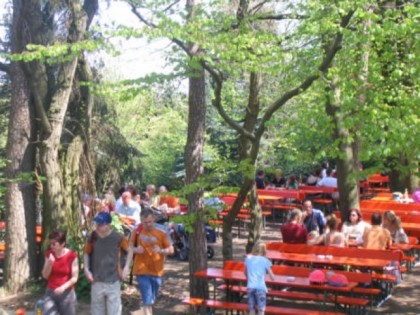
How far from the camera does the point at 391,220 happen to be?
12.0 metres

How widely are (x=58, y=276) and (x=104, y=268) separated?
528 mm

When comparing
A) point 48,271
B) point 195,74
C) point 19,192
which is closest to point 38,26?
point 19,192

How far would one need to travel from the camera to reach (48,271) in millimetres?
7223

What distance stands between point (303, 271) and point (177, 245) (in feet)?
16.9

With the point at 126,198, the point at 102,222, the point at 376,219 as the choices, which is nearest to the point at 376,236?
the point at 376,219

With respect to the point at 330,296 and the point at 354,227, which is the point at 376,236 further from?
the point at 330,296

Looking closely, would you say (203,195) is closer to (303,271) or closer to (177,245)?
(303,271)

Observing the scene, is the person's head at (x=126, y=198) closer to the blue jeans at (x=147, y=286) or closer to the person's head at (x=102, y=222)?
the blue jeans at (x=147, y=286)

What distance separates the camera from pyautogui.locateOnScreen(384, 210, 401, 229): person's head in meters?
11.9

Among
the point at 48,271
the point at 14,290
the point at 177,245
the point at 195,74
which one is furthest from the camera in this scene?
the point at 177,245

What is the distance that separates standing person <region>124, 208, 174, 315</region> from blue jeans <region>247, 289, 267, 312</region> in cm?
116

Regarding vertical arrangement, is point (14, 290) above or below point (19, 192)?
below

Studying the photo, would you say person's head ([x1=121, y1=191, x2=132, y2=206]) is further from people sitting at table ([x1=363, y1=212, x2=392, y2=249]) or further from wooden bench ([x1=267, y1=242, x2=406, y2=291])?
people sitting at table ([x1=363, y1=212, x2=392, y2=249])

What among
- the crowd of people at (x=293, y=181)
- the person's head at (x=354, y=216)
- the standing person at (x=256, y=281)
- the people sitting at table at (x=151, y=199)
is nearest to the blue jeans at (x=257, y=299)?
the standing person at (x=256, y=281)
